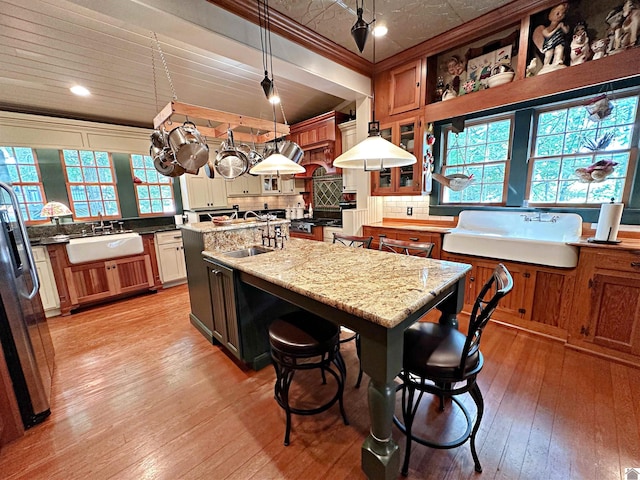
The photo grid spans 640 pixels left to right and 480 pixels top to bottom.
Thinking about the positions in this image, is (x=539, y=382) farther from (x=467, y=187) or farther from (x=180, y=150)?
(x=180, y=150)

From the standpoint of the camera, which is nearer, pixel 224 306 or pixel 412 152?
pixel 224 306

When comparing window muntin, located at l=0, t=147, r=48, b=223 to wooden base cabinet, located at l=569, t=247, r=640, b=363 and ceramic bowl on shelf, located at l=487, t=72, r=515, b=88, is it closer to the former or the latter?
ceramic bowl on shelf, located at l=487, t=72, r=515, b=88

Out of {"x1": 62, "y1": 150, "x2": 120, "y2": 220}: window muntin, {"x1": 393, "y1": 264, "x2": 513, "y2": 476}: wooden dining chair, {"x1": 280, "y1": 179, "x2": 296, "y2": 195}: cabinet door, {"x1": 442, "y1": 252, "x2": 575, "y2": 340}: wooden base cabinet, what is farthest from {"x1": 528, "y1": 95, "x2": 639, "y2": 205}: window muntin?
{"x1": 62, "y1": 150, "x2": 120, "y2": 220}: window muntin

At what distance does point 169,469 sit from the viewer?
130 centimetres

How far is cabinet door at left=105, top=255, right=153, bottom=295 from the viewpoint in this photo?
3463mm

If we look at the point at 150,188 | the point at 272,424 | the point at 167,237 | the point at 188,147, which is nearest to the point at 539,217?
the point at 272,424

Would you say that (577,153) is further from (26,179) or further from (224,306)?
(26,179)

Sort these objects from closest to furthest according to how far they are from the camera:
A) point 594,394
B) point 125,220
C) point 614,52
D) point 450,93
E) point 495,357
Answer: point 594,394 → point 614,52 → point 495,357 → point 450,93 → point 125,220

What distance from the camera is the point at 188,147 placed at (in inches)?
81.7

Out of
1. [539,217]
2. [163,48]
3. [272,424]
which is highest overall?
[163,48]

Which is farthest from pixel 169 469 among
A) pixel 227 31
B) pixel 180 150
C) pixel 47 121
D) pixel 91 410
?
pixel 47 121

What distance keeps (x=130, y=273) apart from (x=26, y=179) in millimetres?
1875

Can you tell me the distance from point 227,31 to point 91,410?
2.88 metres

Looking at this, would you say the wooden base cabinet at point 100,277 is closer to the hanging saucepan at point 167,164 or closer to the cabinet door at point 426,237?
the hanging saucepan at point 167,164
